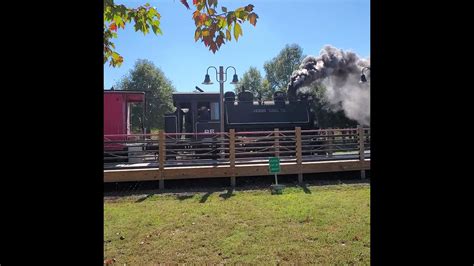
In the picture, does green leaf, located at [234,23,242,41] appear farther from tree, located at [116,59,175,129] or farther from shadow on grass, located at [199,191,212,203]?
tree, located at [116,59,175,129]

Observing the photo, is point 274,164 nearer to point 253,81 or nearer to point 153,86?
point 153,86

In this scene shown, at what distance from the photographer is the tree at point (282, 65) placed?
55.8 metres

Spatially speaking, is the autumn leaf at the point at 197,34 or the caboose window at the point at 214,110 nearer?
the autumn leaf at the point at 197,34

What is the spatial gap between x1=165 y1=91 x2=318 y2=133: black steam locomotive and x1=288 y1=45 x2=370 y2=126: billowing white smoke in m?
4.71

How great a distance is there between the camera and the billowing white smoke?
20469 mm

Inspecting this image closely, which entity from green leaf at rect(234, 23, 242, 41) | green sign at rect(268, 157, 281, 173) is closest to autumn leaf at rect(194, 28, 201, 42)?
green leaf at rect(234, 23, 242, 41)

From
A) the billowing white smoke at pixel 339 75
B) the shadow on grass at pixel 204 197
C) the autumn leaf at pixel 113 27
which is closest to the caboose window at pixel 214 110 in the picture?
the shadow on grass at pixel 204 197

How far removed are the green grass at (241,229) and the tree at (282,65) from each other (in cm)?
4986

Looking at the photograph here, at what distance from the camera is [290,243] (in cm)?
430

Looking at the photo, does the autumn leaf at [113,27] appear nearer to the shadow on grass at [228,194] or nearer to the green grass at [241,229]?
the green grass at [241,229]

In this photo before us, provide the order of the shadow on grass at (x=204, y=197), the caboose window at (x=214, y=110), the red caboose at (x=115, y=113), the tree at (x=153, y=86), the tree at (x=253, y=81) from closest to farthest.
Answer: the shadow on grass at (x=204, y=197) < the red caboose at (x=115, y=113) < the caboose window at (x=214, y=110) < the tree at (x=153, y=86) < the tree at (x=253, y=81)

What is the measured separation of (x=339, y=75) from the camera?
2236 centimetres
